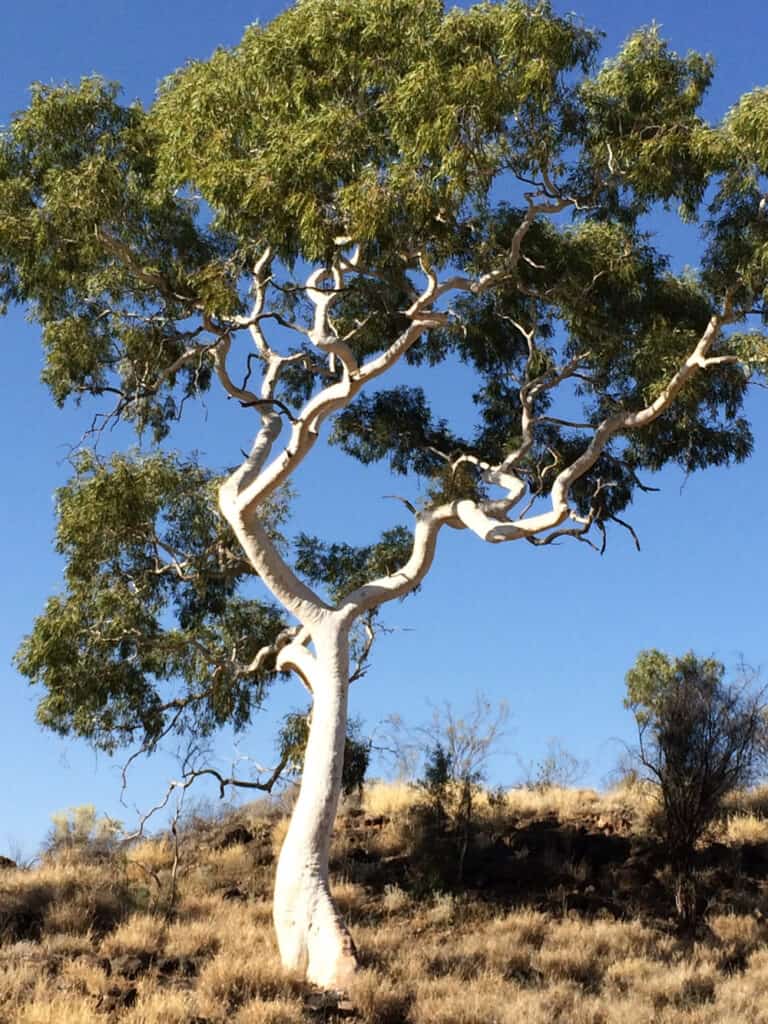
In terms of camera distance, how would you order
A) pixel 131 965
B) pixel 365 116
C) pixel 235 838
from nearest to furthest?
1. pixel 131 965
2. pixel 365 116
3. pixel 235 838

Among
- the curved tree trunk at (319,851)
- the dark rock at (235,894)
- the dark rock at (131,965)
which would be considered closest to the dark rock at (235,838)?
the dark rock at (235,894)

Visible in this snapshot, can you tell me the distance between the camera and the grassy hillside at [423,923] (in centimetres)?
1105

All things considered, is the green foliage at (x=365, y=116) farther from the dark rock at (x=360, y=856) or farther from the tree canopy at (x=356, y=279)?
the dark rock at (x=360, y=856)

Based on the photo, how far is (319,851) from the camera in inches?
517

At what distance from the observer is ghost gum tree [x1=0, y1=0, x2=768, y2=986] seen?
14297mm

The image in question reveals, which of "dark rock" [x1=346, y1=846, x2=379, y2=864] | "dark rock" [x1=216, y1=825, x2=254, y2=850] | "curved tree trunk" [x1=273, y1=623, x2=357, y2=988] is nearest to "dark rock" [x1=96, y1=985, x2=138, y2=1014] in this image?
"curved tree trunk" [x1=273, y1=623, x2=357, y2=988]

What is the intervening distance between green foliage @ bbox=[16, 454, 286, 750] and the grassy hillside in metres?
2.24

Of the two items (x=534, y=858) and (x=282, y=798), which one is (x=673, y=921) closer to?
(x=534, y=858)

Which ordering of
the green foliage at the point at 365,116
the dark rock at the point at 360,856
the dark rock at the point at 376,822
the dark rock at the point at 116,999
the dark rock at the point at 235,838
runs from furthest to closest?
the dark rock at the point at 376,822
the dark rock at the point at 235,838
the dark rock at the point at 360,856
the green foliage at the point at 365,116
the dark rock at the point at 116,999

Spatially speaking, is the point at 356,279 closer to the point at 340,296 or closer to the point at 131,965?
the point at 340,296

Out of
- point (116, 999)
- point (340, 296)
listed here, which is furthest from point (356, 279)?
point (116, 999)

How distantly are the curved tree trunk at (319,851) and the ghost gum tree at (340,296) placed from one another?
4 centimetres

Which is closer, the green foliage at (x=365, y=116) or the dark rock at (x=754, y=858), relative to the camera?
the green foliage at (x=365, y=116)

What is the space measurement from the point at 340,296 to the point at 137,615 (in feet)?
17.1
